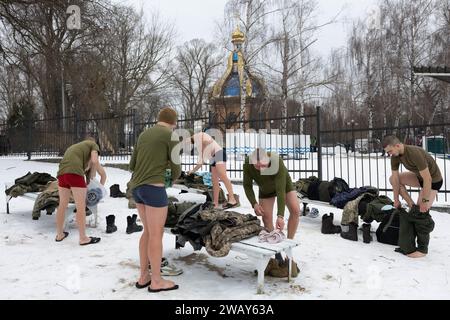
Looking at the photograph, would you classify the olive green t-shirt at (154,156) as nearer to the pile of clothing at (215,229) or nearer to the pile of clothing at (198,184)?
the pile of clothing at (215,229)

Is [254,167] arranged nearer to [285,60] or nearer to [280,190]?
[280,190]

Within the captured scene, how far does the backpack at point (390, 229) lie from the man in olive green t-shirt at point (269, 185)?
1672 millimetres

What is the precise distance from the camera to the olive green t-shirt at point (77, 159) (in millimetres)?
5148

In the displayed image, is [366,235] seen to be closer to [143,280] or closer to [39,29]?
[143,280]

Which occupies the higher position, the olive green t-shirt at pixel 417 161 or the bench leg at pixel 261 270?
the olive green t-shirt at pixel 417 161

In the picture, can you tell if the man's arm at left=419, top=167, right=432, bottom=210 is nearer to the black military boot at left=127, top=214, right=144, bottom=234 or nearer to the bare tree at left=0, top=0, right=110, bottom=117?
the black military boot at left=127, top=214, right=144, bottom=234

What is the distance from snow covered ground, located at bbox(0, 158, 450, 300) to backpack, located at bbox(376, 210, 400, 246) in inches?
5.7

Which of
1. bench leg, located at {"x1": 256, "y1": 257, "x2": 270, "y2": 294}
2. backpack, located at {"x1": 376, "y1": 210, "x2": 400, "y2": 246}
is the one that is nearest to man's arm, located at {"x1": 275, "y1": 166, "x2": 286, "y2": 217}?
bench leg, located at {"x1": 256, "y1": 257, "x2": 270, "y2": 294}

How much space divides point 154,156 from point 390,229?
362cm

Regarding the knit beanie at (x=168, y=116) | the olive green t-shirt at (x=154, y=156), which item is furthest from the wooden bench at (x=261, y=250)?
the knit beanie at (x=168, y=116)

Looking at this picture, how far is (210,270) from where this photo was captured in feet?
14.1

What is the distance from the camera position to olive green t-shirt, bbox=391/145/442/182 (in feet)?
16.1
